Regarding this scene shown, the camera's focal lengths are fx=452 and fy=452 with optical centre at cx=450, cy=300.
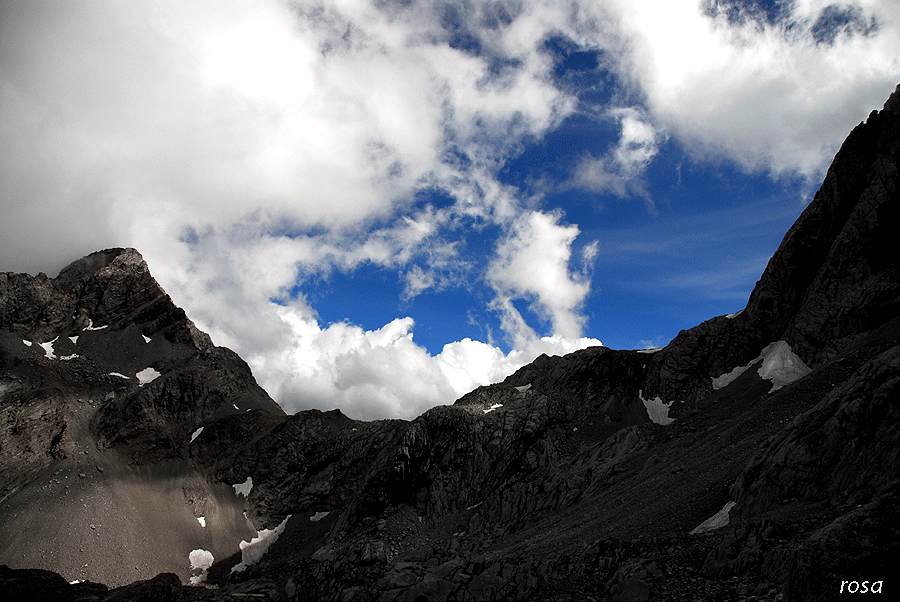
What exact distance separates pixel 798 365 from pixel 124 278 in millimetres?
144084

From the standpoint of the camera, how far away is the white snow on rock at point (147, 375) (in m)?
99.7

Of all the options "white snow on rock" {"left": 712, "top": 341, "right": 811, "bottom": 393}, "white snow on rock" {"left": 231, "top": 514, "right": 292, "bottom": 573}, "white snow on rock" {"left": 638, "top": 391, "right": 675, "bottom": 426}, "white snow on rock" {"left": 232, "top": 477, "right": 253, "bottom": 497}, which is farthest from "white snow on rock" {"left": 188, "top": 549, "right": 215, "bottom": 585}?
"white snow on rock" {"left": 712, "top": 341, "right": 811, "bottom": 393}

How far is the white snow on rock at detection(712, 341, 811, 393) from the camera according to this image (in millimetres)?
61750

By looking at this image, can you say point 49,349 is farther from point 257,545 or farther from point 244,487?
point 257,545

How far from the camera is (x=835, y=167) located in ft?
208

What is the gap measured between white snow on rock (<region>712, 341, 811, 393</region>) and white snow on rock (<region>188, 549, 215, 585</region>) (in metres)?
88.1

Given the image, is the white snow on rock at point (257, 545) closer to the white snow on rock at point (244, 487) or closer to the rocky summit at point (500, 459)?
the rocky summit at point (500, 459)

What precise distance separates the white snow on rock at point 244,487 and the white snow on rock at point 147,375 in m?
31.8

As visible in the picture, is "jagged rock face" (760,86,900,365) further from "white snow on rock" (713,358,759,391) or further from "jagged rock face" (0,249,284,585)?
"jagged rock face" (0,249,284,585)

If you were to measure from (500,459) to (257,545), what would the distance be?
4689 cm

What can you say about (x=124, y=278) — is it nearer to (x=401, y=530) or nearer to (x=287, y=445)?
(x=287, y=445)

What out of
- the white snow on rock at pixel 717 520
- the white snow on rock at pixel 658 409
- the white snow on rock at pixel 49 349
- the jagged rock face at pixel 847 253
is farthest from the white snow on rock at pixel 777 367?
the white snow on rock at pixel 49 349

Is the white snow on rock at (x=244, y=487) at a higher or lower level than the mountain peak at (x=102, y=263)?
lower

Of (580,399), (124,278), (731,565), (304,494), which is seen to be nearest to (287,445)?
(304,494)
